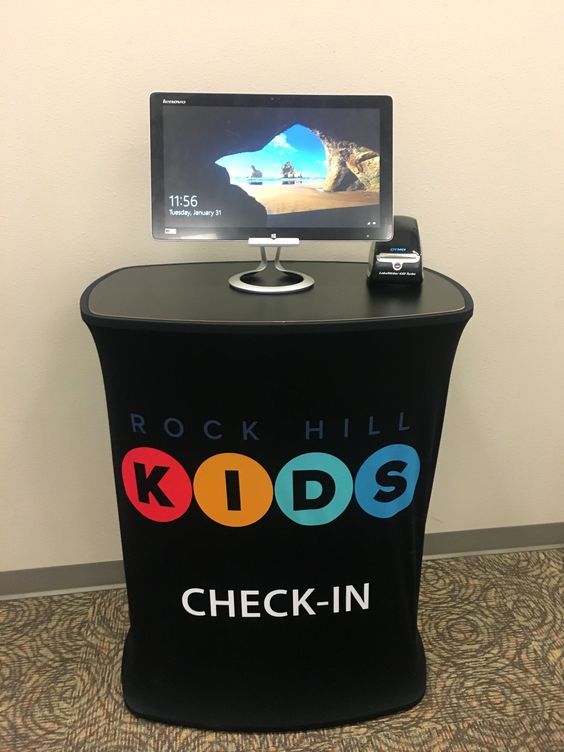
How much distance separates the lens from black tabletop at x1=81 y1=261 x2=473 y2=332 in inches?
45.3

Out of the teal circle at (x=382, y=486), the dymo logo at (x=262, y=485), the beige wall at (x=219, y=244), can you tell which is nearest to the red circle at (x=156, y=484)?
the dymo logo at (x=262, y=485)

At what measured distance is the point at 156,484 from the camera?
131cm

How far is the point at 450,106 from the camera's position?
1.56 meters

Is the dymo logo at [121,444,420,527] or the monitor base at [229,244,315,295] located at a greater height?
the monitor base at [229,244,315,295]

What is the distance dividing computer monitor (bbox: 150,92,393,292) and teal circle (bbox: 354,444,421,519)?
41cm

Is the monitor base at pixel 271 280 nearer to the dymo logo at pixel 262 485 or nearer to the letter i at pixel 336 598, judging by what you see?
the dymo logo at pixel 262 485

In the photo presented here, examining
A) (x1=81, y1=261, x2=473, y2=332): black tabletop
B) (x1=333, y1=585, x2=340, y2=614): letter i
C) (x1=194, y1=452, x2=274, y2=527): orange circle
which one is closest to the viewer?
(x1=81, y1=261, x2=473, y2=332): black tabletop

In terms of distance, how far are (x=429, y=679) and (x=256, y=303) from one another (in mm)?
978

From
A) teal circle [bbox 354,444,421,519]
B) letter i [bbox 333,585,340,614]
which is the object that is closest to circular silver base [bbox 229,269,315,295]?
teal circle [bbox 354,444,421,519]

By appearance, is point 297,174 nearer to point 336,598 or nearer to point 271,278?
point 271,278

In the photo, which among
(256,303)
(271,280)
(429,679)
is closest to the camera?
(256,303)

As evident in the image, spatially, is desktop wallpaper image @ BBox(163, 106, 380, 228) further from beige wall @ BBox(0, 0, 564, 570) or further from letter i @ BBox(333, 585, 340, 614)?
letter i @ BBox(333, 585, 340, 614)

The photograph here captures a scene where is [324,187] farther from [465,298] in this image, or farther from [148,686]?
[148,686]

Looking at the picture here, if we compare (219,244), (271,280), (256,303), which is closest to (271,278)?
(271,280)
